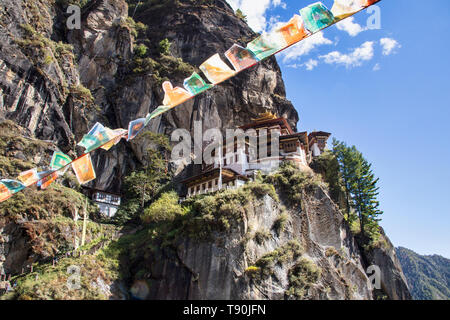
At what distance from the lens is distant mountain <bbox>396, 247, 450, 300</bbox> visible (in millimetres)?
80600

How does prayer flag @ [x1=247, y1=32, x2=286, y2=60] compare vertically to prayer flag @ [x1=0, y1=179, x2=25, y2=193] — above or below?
above

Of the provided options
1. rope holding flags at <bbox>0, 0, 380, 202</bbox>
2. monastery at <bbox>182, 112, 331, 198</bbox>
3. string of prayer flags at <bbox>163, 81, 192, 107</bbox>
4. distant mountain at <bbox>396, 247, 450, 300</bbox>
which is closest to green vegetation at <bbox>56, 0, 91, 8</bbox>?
monastery at <bbox>182, 112, 331, 198</bbox>

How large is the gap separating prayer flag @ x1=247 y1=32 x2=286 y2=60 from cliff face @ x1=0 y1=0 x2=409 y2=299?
47.5 feet

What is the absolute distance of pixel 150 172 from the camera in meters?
35.8

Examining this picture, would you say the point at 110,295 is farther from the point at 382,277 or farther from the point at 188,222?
the point at 382,277

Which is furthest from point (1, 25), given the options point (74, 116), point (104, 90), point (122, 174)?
point (122, 174)

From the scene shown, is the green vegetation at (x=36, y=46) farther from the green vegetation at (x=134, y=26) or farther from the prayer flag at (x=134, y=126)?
the prayer flag at (x=134, y=126)

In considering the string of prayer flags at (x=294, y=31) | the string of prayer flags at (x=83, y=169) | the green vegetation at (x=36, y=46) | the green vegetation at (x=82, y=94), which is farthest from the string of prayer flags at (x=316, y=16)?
the green vegetation at (x=82, y=94)

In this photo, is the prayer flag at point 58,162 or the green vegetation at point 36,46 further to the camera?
the green vegetation at point 36,46

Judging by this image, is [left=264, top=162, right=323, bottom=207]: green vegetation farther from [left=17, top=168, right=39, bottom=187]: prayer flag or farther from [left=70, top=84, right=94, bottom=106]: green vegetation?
[left=70, top=84, right=94, bottom=106]: green vegetation

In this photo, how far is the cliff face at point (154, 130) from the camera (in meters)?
23.5

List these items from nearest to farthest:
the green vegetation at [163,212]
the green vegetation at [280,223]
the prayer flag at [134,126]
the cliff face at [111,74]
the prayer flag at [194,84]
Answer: the prayer flag at [194,84] < the prayer flag at [134,126] < the green vegetation at [280,223] < the green vegetation at [163,212] < the cliff face at [111,74]

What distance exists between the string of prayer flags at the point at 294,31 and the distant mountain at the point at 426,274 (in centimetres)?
7912
